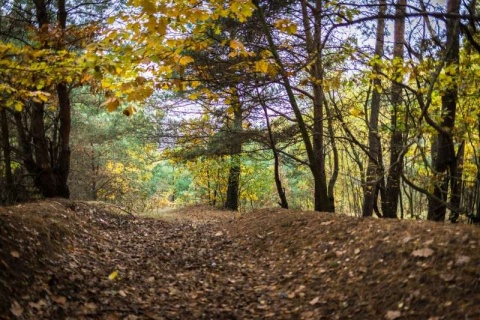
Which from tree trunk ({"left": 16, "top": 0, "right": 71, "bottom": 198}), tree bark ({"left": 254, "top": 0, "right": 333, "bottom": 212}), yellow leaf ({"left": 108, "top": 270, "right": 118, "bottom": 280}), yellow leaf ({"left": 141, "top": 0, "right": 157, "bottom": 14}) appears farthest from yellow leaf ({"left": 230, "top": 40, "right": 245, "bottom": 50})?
tree trunk ({"left": 16, "top": 0, "right": 71, "bottom": 198})

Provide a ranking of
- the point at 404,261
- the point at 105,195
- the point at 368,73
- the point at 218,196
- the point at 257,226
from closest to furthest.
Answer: the point at 404,261
the point at 368,73
the point at 257,226
the point at 218,196
the point at 105,195

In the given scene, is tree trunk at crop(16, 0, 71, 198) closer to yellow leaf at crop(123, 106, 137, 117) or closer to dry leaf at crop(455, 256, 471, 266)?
yellow leaf at crop(123, 106, 137, 117)

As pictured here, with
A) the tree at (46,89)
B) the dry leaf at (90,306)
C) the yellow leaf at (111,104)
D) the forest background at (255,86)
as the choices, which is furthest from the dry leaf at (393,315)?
the tree at (46,89)

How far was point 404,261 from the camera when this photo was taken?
432cm

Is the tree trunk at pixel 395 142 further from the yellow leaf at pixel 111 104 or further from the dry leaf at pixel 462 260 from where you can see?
the yellow leaf at pixel 111 104

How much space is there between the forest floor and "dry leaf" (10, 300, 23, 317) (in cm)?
1

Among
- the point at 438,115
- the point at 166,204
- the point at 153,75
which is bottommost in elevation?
the point at 166,204

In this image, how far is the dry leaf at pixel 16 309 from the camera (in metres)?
3.29

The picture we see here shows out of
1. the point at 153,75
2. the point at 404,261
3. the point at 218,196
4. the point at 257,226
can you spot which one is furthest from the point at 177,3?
the point at 218,196

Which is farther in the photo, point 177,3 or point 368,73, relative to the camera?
point 368,73

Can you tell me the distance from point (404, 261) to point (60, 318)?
3476mm

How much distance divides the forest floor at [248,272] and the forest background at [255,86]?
113cm

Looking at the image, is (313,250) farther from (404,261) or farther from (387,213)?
(387,213)

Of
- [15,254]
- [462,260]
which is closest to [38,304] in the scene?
[15,254]
